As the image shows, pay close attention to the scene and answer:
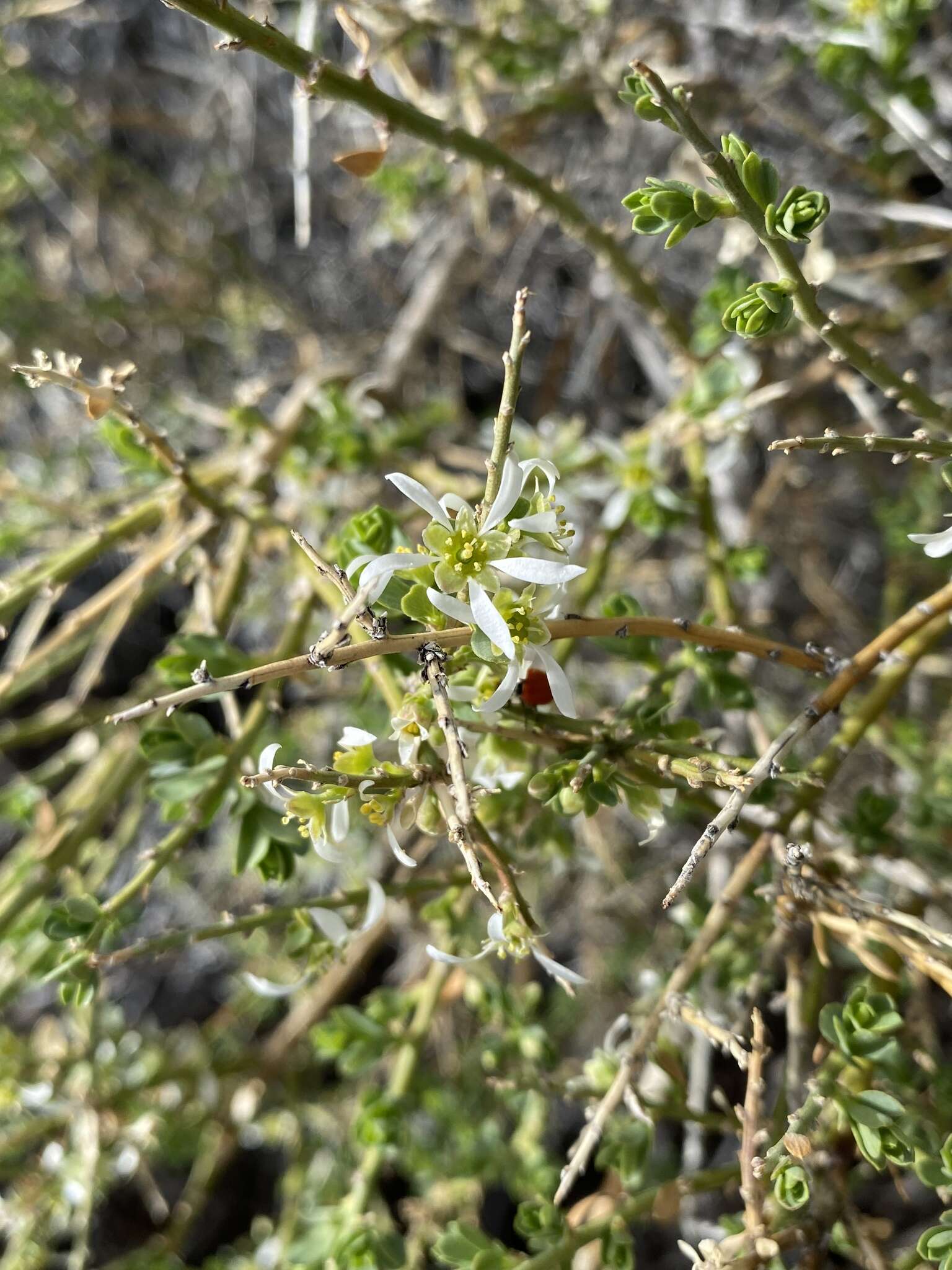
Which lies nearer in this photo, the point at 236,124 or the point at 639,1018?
the point at 639,1018

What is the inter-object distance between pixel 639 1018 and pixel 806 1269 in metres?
0.35

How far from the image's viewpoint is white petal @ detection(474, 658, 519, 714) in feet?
2.87

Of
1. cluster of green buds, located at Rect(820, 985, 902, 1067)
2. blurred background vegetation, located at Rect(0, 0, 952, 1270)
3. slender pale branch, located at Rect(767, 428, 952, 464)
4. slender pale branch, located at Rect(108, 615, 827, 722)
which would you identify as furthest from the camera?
blurred background vegetation, located at Rect(0, 0, 952, 1270)

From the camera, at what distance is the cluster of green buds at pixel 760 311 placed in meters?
0.94

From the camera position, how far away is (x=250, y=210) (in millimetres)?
3020

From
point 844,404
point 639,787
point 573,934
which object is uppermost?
point 844,404

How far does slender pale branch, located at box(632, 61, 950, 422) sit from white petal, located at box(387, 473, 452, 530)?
14.6 inches

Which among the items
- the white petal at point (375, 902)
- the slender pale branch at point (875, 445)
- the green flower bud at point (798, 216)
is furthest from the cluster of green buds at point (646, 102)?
the white petal at point (375, 902)

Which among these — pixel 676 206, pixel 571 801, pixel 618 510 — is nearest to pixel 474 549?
pixel 571 801

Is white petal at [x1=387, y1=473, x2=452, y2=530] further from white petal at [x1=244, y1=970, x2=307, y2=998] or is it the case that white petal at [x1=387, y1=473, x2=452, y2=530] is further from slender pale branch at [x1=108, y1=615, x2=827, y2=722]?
white petal at [x1=244, y1=970, x2=307, y2=998]

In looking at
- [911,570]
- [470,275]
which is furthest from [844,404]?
[470,275]

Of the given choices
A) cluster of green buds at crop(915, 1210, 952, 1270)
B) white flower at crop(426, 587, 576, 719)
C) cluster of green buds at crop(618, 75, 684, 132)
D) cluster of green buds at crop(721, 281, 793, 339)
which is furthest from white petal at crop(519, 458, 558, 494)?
cluster of green buds at crop(915, 1210, 952, 1270)

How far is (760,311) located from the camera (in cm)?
95

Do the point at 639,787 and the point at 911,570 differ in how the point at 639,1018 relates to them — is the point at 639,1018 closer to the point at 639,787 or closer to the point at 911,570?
the point at 639,787
